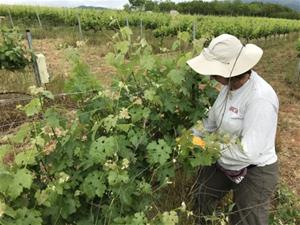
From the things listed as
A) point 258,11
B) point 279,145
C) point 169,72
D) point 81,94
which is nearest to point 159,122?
point 169,72

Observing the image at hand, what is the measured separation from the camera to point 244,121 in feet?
8.00

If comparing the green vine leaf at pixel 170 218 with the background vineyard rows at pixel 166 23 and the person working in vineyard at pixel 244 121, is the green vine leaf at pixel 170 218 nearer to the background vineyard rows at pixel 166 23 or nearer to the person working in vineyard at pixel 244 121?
the person working in vineyard at pixel 244 121

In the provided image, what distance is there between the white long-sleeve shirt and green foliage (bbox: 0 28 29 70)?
384 cm

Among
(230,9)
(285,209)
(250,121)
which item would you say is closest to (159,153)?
(250,121)

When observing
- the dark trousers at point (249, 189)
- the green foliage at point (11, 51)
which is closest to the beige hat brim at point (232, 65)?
the dark trousers at point (249, 189)

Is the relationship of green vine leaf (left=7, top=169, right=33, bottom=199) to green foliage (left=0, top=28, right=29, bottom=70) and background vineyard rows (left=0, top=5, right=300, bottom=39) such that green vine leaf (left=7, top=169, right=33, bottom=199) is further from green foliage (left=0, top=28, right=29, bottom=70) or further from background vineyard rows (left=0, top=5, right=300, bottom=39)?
background vineyard rows (left=0, top=5, right=300, bottom=39)

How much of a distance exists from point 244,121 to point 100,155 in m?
0.92

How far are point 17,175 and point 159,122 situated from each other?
113 cm

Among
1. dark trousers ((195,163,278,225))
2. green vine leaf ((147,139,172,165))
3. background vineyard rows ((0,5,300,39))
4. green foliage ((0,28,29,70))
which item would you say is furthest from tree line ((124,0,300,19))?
green vine leaf ((147,139,172,165))

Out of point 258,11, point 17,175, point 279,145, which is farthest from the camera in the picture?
point 258,11

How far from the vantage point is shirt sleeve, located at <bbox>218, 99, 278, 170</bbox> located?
92.1 inches

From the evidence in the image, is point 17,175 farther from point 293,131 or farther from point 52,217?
point 293,131

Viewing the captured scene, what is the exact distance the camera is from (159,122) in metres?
2.77

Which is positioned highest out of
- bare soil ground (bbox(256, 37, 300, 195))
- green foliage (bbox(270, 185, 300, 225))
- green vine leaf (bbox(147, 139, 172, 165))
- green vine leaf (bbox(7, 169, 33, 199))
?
green vine leaf (bbox(7, 169, 33, 199))
